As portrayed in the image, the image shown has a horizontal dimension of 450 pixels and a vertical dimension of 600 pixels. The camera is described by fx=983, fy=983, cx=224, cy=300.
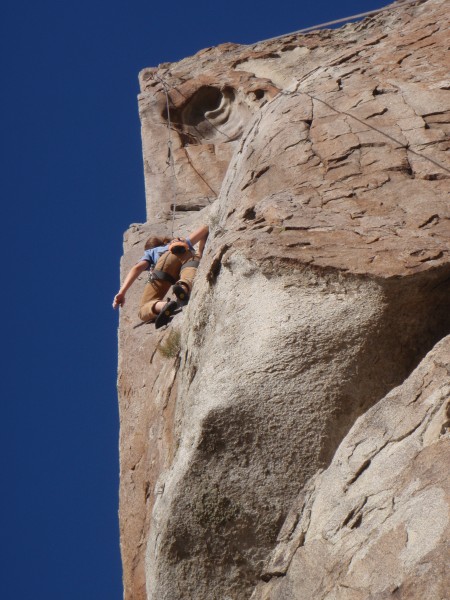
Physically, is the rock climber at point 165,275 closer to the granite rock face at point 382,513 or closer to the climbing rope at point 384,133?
the climbing rope at point 384,133

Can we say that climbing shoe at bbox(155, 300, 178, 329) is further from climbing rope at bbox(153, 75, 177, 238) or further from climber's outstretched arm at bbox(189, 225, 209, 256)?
climbing rope at bbox(153, 75, 177, 238)

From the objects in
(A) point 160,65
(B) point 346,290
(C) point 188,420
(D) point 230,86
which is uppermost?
(A) point 160,65

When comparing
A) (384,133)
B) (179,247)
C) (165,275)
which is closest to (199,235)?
(179,247)

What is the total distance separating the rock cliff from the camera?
15.4ft

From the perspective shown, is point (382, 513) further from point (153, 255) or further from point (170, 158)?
point (170, 158)

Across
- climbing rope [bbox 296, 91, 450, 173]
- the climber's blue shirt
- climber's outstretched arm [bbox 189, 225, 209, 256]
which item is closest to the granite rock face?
climbing rope [bbox 296, 91, 450, 173]

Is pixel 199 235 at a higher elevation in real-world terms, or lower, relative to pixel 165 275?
higher

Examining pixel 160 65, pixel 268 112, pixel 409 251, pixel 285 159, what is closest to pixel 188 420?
pixel 409 251

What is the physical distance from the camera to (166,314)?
346 inches

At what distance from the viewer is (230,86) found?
41.9ft

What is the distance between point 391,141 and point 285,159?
0.83m

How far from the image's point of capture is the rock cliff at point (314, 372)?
4695 millimetres

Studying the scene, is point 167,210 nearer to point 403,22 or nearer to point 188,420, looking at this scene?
point 403,22

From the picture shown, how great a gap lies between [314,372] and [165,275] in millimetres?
3845
